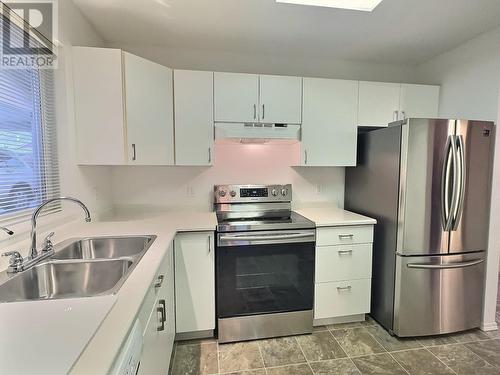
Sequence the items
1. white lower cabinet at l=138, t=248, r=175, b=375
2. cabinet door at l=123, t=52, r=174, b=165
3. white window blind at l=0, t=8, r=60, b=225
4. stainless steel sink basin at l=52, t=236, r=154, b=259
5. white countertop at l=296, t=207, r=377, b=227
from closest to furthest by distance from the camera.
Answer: white lower cabinet at l=138, t=248, r=175, b=375 < white window blind at l=0, t=8, r=60, b=225 < stainless steel sink basin at l=52, t=236, r=154, b=259 < cabinet door at l=123, t=52, r=174, b=165 < white countertop at l=296, t=207, r=377, b=227

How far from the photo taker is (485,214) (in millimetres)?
2174

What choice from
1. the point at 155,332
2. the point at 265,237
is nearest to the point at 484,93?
the point at 265,237

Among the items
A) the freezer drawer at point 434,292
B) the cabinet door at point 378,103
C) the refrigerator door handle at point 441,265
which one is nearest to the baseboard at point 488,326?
the freezer drawer at point 434,292

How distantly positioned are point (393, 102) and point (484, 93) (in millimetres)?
661

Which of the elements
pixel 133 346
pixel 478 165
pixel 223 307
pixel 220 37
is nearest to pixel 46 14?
pixel 220 37

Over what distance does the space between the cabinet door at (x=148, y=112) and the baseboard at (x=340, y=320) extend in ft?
6.02

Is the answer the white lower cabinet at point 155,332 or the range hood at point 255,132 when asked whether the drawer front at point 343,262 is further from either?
the white lower cabinet at point 155,332

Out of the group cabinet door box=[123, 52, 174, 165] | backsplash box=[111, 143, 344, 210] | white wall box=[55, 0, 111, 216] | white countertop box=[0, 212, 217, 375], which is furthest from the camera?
backsplash box=[111, 143, 344, 210]

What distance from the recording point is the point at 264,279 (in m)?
2.11

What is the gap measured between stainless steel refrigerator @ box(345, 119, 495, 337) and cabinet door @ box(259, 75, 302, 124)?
2.53ft

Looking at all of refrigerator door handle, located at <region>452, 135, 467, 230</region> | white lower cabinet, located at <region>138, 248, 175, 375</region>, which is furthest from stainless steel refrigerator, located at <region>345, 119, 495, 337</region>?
white lower cabinet, located at <region>138, 248, 175, 375</region>

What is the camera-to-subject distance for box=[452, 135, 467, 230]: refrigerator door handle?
80.3 inches

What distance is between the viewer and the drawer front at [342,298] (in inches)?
88.0

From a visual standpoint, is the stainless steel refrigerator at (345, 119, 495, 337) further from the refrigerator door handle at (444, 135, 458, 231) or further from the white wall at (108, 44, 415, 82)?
the white wall at (108, 44, 415, 82)
